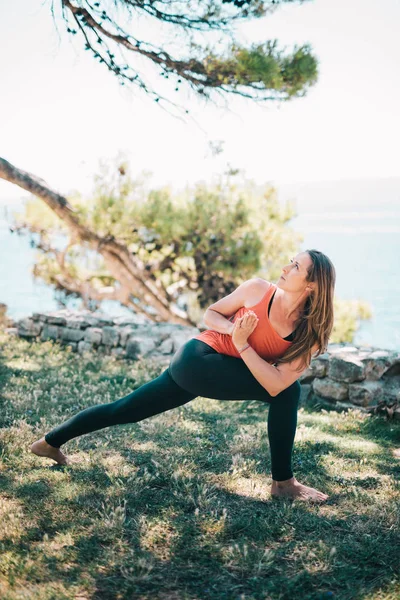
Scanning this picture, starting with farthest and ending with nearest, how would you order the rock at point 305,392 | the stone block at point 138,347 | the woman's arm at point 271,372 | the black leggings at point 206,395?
the stone block at point 138,347 < the rock at point 305,392 < the black leggings at point 206,395 < the woman's arm at point 271,372

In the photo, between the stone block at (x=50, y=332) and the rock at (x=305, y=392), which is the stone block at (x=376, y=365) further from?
the stone block at (x=50, y=332)

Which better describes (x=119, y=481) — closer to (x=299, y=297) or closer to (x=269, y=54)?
(x=299, y=297)

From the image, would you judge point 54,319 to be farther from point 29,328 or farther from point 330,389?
point 330,389

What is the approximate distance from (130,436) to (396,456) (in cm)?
194

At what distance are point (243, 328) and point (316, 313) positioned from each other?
42 cm

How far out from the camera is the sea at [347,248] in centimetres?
1552

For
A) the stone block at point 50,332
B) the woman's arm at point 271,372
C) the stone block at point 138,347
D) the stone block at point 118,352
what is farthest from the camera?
the stone block at point 50,332

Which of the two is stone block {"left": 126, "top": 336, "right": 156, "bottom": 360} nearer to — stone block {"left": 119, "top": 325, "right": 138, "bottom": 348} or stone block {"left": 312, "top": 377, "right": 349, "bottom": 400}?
stone block {"left": 119, "top": 325, "right": 138, "bottom": 348}

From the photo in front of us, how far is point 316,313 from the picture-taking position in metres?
3.15

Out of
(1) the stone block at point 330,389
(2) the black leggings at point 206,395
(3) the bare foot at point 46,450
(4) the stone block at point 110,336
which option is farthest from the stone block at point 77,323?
(2) the black leggings at point 206,395

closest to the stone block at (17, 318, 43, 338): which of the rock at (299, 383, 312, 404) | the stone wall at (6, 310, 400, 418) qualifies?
the stone wall at (6, 310, 400, 418)

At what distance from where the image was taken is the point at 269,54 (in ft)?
24.0

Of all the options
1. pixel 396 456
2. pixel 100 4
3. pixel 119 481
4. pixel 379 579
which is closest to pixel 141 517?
pixel 119 481

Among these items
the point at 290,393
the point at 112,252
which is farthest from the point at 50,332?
the point at 290,393
